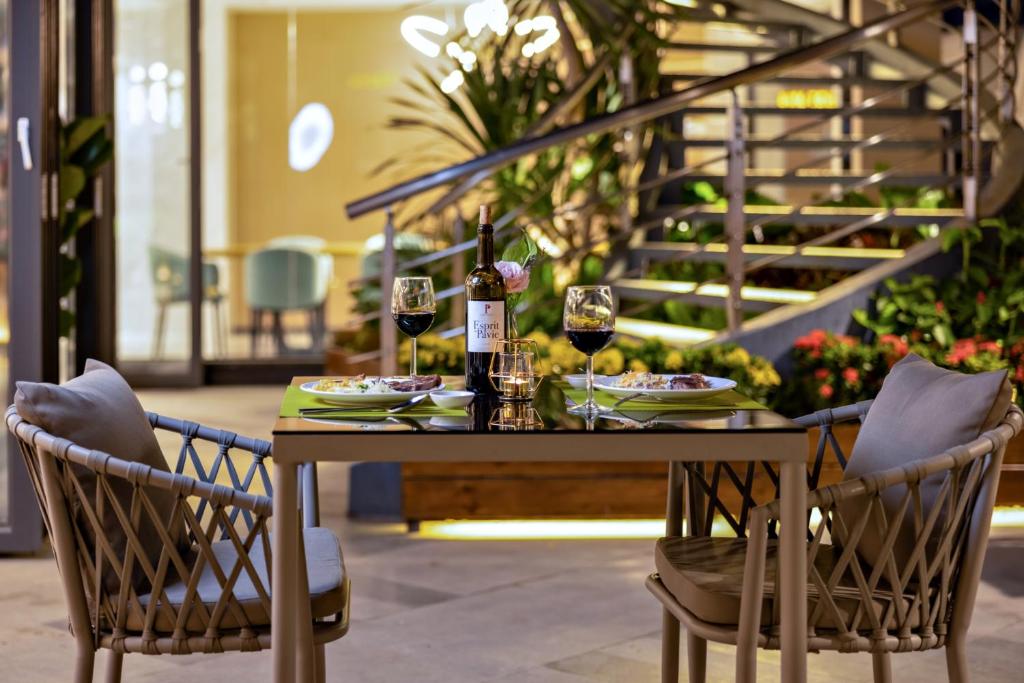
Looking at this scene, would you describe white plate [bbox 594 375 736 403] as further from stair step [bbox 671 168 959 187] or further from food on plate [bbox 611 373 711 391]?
stair step [bbox 671 168 959 187]

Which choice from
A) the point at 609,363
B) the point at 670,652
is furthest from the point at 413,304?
the point at 609,363

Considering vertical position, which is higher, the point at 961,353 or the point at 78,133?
Answer: the point at 78,133

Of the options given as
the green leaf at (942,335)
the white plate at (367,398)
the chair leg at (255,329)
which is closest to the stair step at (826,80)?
the green leaf at (942,335)

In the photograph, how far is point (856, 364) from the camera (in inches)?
187

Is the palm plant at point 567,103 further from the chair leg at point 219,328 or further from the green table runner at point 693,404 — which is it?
the green table runner at point 693,404

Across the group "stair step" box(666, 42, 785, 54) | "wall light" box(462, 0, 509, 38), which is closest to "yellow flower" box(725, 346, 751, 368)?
"wall light" box(462, 0, 509, 38)

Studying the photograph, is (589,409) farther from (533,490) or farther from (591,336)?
(533,490)

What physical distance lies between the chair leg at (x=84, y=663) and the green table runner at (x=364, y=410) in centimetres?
48

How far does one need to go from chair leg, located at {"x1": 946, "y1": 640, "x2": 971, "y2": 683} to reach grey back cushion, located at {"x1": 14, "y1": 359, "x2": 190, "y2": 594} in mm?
1249

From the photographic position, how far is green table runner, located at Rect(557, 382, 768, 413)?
223 cm

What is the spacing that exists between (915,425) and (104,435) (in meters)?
1.32

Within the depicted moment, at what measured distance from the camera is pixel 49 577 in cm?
382

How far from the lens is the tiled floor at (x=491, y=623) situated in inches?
118

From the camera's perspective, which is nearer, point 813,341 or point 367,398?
point 367,398
